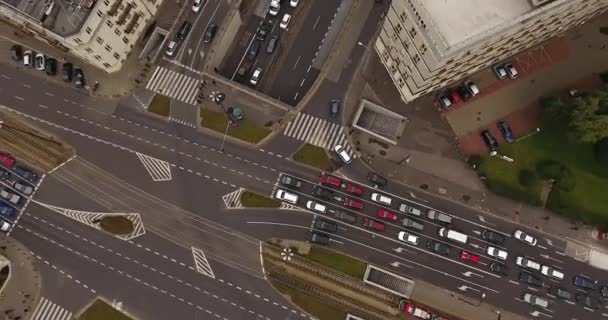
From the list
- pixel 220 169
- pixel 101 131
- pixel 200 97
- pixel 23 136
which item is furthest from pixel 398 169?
pixel 23 136

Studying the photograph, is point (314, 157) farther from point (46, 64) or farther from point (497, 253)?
point (46, 64)

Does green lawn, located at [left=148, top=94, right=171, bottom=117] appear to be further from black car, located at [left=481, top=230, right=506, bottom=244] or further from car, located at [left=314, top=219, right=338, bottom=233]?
black car, located at [left=481, top=230, right=506, bottom=244]

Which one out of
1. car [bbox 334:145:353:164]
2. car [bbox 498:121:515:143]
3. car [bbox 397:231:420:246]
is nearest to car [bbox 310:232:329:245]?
car [bbox 397:231:420:246]

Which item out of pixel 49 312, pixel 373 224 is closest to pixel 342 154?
pixel 373 224

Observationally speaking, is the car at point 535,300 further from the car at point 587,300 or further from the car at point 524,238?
the car at point 524,238

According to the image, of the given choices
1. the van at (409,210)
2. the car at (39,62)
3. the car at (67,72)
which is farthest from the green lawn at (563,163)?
the car at (39,62)
